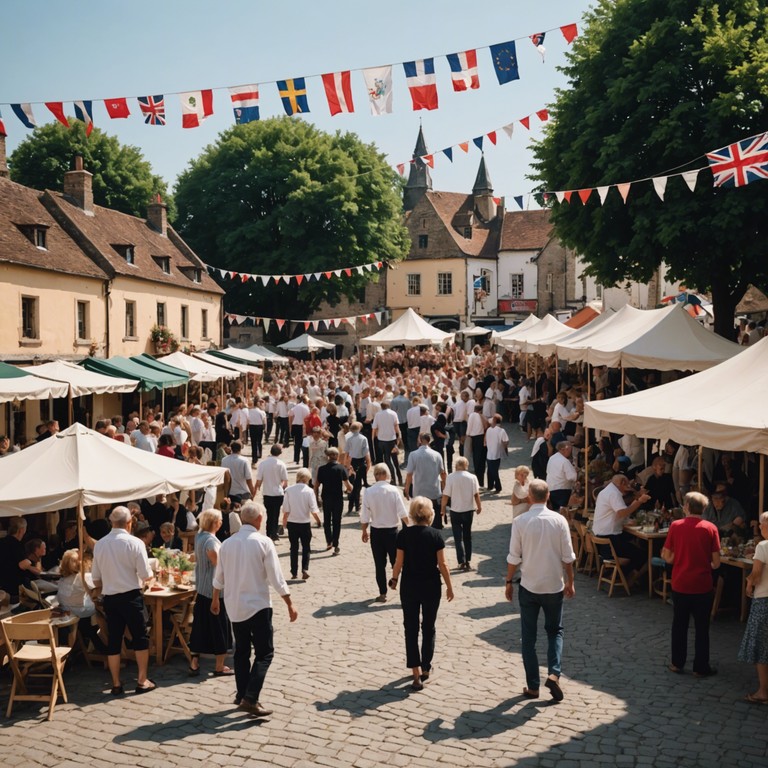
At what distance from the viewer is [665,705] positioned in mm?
7078

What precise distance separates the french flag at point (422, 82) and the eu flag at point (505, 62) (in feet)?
3.55

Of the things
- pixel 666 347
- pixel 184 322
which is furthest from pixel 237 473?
pixel 184 322

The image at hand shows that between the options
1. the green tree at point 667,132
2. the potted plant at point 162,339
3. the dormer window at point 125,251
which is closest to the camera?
the green tree at point 667,132

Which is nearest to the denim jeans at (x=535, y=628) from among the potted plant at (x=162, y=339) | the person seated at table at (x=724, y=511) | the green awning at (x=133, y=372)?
the person seated at table at (x=724, y=511)

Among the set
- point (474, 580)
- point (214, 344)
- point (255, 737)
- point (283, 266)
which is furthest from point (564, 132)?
point (283, 266)

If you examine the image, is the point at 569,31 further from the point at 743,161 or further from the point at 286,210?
the point at 286,210

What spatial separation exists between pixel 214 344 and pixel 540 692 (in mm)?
32852

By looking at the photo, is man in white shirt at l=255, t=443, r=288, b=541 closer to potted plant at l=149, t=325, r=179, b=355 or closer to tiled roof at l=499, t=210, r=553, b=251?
potted plant at l=149, t=325, r=179, b=355

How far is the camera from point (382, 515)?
396 inches

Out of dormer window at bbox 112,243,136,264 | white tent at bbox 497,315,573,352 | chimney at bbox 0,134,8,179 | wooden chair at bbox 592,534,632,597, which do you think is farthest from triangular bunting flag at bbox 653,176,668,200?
dormer window at bbox 112,243,136,264

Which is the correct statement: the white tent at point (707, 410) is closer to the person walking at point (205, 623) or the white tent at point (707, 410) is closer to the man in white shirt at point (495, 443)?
the man in white shirt at point (495, 443)

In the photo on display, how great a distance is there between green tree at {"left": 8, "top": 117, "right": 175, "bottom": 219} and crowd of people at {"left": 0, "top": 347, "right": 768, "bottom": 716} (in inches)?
1009

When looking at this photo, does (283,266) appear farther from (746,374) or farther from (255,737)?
(255,737)

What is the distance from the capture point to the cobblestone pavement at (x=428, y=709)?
627cm
